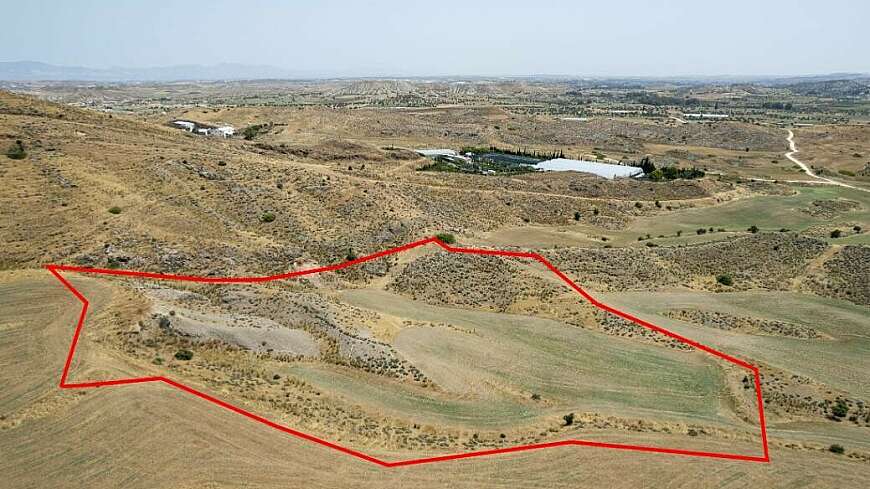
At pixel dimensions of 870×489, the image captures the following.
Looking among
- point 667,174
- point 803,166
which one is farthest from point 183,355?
point 803,166

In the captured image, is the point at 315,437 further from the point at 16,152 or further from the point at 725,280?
the point at 16,152

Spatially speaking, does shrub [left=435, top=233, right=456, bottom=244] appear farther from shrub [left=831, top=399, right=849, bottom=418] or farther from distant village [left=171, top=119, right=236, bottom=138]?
distant village [left=171, top=119, right=236, bottom=138]

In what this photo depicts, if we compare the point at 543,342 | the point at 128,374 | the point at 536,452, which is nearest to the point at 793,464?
the point at 536,452

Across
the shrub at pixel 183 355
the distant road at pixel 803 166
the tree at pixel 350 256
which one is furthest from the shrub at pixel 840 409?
the distant road at pixel 803 166

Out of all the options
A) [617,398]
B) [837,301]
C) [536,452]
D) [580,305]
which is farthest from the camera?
[837,301]

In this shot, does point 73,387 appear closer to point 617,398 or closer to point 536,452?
point 536,452
